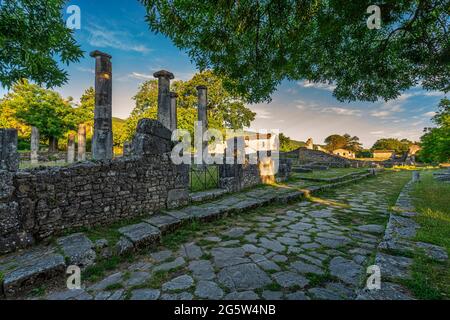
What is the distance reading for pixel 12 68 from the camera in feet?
15.7

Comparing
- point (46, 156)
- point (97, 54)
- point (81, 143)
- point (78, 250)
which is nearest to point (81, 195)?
point (78, 250)

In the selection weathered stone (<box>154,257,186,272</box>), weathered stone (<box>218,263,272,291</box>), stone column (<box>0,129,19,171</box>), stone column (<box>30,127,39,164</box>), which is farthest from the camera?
stone column (<box>30,127,39,164</box>)

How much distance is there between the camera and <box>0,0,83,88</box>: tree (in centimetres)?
427

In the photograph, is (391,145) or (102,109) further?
(391,145)

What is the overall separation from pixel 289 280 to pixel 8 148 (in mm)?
9247

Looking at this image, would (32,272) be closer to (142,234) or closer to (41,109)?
(142,234)

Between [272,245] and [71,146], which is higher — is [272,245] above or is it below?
below

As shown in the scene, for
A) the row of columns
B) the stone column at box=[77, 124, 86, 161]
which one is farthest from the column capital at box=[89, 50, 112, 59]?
the stone column at box=[77, 124, 86, 161]

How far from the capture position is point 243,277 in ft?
8.95

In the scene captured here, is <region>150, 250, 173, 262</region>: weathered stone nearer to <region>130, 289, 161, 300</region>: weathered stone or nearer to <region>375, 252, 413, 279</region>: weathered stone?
<region>130, 289, 161, 300</region>: weathered stone

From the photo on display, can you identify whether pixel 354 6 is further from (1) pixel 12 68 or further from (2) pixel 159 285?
(1) pixel 12 68

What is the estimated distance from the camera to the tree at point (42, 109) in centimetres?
2753

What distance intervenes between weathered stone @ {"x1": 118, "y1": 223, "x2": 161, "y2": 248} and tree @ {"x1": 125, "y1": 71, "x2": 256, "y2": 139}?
887 inches
